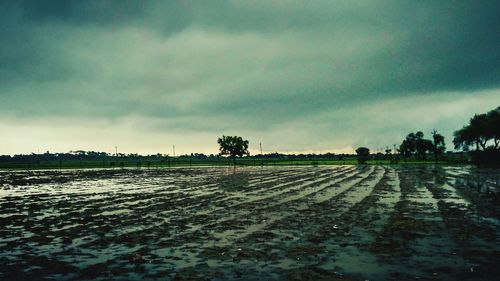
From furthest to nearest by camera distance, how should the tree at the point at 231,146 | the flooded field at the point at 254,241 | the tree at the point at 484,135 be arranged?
the tree at the point at 231,146, the tree at the point at 484,135, the flooded field at the point at 254,241

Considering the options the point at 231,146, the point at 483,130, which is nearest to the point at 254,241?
the point at 483,130

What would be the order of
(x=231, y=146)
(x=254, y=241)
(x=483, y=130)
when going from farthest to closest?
(x=231, y=146)
(x=483, y=130)
(x=254, y=241)

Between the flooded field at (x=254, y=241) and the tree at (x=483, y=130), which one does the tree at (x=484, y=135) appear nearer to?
the tree at (x=483, y=130)

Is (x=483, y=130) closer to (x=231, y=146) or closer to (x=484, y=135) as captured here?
(x=484, y=135)

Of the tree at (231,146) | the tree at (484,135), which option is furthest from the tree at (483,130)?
the tree at (231,146)

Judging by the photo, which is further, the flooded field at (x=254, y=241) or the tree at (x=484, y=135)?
the tree at (x=484, y=135)

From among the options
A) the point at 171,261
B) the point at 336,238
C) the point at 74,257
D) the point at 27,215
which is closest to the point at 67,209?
the point at 27,215

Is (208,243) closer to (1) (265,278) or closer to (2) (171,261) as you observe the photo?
(2) (171,261)

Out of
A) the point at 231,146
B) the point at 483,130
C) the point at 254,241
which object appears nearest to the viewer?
the point at 254,241

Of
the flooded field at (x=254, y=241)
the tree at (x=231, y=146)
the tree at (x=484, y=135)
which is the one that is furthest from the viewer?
the tree at (x=231, y=146)

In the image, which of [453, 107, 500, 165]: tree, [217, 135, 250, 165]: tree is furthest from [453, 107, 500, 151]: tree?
[217, 135, 250, 165]: tree

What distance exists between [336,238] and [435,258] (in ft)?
11.4

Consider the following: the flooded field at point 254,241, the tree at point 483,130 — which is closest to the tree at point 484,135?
the tree at point 483,130

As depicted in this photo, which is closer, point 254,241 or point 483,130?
point 254,241
